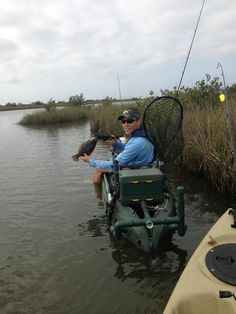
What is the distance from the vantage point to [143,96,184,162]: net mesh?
6969 millimetres

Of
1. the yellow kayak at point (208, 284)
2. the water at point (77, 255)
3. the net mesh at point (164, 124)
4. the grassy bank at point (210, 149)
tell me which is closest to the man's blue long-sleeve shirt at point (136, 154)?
the net mesh at point (164, 124)

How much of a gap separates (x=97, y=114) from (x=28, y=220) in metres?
15.4

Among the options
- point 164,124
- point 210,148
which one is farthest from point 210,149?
point 164,124

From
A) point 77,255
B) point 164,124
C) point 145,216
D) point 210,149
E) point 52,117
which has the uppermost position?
point 164,124

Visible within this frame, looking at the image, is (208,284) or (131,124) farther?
(131,124)

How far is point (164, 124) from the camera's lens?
719 centimetres

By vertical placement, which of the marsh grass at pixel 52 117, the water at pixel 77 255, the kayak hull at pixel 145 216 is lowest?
the water at pixel 77 255

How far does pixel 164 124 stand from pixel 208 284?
170 inches

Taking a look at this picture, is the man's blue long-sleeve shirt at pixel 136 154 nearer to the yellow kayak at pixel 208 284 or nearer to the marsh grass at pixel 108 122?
the yellow kayak at pixel 208 284

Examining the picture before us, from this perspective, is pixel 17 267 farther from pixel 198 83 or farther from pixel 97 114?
→ pixel 97 114

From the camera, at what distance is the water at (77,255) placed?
4.64 metres

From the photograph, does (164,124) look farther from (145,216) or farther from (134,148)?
(145,216)

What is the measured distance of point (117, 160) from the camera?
635 cm

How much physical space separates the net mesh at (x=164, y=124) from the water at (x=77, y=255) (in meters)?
1.40
